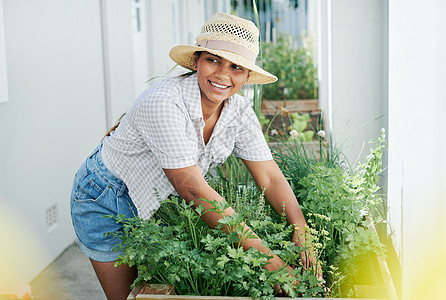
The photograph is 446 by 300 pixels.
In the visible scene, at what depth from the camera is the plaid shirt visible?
163 cm

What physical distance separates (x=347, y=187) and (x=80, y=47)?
298 cm

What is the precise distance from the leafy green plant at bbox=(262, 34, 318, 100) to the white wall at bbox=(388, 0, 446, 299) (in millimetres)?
4901

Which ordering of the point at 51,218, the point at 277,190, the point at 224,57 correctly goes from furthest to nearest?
the point at 51,218
the point at 277,190
the point at 224,57

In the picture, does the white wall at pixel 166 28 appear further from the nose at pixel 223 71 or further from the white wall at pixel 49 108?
the nose at pixel 223 71

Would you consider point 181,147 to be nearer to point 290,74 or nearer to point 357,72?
point 357,72

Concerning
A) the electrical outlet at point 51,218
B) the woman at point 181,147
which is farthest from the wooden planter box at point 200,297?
the electrical outlet at point 51,218

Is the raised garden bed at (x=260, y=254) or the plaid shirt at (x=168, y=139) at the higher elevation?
the plaid shirt at (x=168, y=139)

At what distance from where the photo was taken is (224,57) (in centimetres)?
172

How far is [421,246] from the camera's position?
1455mm

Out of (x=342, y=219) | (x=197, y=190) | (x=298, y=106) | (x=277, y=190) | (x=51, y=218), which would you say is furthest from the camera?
(x=298, y=106)

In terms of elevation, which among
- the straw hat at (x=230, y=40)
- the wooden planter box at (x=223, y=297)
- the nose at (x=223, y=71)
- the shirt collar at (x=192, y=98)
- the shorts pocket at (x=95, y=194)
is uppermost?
the straw hat at (x=230, y=40)

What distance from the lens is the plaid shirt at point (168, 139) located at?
163 centimetres

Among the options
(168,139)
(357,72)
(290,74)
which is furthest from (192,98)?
(290,74)

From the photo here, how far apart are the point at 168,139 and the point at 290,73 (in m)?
5.97
